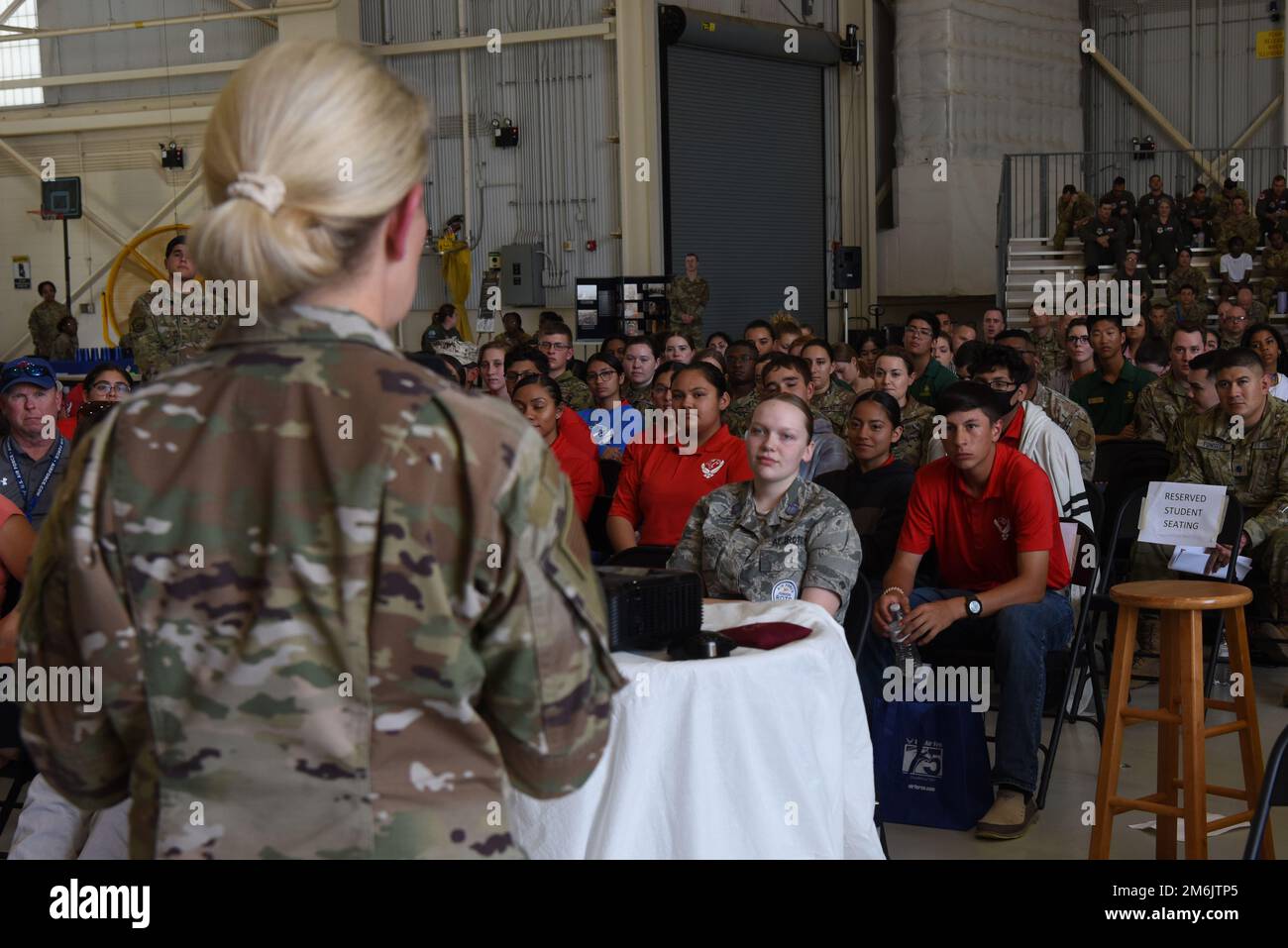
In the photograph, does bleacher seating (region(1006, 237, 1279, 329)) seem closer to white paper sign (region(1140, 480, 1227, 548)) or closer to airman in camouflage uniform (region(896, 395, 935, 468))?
airman in camouflage uniform (region(896, 395, 935, 468))

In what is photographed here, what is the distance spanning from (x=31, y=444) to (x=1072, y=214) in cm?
1526

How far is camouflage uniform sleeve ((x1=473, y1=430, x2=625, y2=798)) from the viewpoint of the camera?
125 centimetres

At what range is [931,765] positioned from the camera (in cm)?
429

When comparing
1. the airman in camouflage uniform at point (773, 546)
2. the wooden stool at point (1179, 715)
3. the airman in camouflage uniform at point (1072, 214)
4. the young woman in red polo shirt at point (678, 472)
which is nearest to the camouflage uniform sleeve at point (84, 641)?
the airman in camouflage uniform at point (773, 546)

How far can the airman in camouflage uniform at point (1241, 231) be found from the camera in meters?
16.7

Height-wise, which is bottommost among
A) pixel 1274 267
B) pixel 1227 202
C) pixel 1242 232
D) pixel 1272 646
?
pixel 1272 646

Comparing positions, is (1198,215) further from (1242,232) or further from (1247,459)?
(1247,459)

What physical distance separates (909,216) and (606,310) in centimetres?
664

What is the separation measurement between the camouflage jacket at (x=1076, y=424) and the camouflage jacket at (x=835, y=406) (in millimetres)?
1135

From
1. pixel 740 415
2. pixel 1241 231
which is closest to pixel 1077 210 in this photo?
pixel 1241 231

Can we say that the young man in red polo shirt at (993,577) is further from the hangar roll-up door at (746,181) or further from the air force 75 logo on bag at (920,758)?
the hangar roll-up door at (746,181)

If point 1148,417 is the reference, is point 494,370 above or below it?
above

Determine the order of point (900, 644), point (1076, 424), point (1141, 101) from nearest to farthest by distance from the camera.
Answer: point (900, 644) → point (1076, 424) → point (1141, 101)
